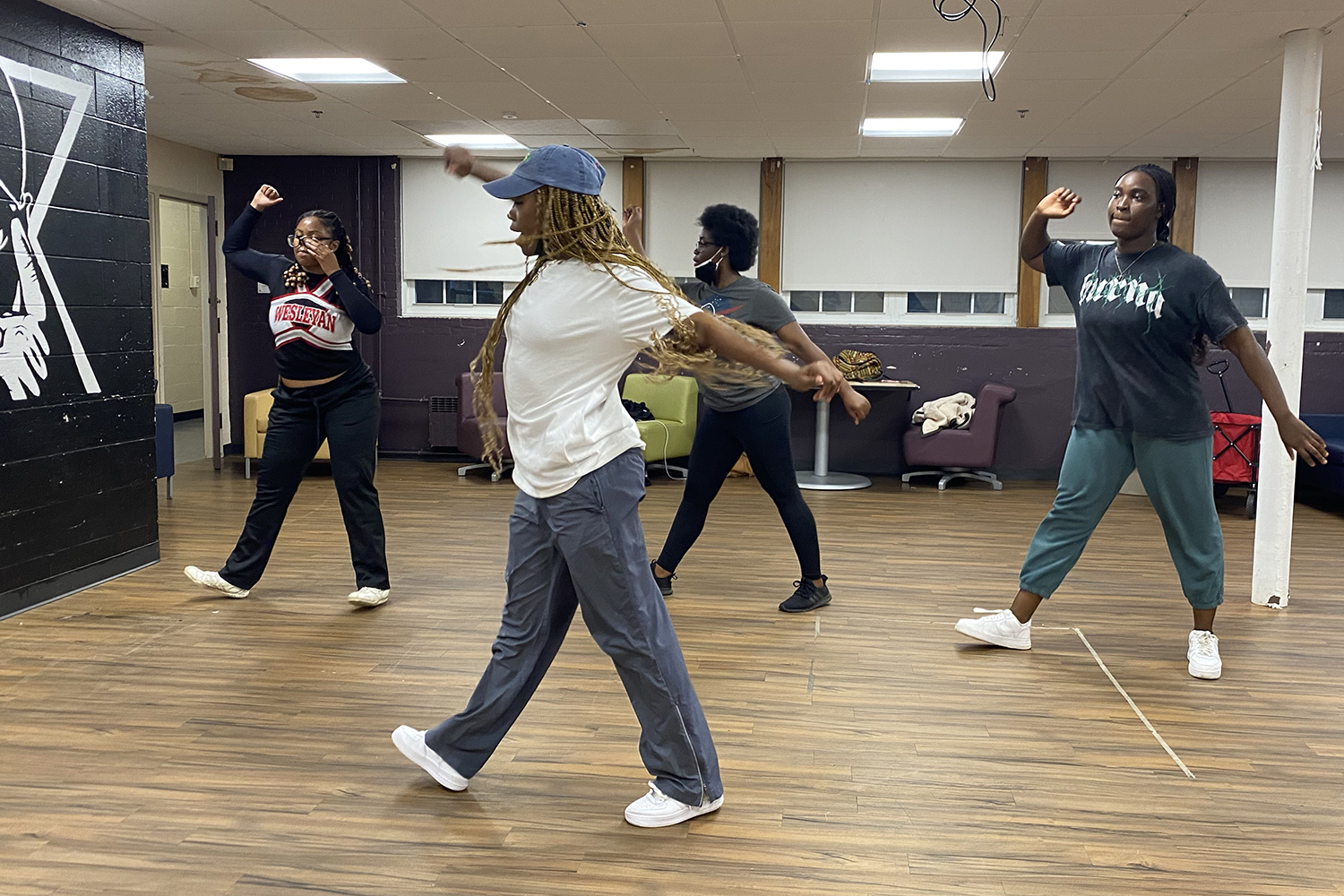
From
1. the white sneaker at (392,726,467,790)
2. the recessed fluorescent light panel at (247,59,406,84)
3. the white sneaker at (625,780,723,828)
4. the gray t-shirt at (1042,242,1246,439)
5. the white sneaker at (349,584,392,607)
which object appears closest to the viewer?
the white sneaker at (625,780,723,828)

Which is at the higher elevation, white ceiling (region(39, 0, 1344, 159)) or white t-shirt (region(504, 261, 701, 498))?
white ceiling (region(39, 0, 1344, 159))

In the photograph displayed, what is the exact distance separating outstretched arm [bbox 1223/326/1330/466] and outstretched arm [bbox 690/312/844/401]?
169cm

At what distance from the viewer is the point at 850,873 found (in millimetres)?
2314

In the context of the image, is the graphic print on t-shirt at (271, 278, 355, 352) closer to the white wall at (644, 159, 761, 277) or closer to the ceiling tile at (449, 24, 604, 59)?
the ceiling tile at (449, 24, 604, 59)

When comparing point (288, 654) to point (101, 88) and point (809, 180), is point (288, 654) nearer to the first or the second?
point (101, 88)

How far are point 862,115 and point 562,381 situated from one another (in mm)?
5573

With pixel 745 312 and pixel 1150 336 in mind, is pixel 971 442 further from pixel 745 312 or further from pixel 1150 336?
pixel 1150 336

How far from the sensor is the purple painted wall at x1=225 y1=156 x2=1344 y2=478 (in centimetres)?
895

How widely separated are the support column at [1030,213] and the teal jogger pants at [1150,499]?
218 inches

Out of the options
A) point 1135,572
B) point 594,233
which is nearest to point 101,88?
point 594,233

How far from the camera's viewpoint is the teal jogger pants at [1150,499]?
140 inches

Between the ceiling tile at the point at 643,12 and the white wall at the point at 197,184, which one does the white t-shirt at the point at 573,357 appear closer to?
the ceiling tile at the point at 643,12

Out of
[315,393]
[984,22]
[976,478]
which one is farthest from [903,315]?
[315,393]

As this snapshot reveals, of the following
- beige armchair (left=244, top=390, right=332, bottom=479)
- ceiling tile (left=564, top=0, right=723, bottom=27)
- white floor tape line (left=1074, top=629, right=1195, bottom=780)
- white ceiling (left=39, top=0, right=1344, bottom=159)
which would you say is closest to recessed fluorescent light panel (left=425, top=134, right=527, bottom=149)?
white ceiling (left=39, top=0, right=1344, bottom=159)
